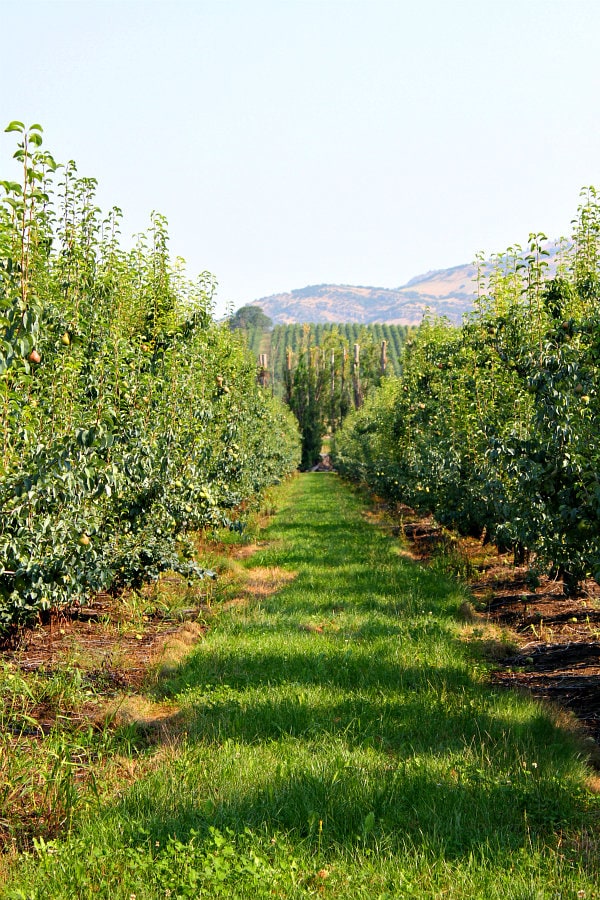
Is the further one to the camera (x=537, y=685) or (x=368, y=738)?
(x=537, y=685)

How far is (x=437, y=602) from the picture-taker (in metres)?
9.50

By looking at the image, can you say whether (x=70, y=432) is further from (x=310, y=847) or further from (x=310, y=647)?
(x=310, y=847)

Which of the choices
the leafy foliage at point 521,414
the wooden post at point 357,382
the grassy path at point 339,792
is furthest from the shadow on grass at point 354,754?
the wooden post at point 357,382

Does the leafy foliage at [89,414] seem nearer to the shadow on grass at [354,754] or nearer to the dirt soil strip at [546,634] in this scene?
the shadow on grass at [354,754]

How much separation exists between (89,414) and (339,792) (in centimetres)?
371

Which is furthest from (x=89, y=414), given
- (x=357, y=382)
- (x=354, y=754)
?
(x=357, y=382)

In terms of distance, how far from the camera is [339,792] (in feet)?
13.7

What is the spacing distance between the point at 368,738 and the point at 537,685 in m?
2.62

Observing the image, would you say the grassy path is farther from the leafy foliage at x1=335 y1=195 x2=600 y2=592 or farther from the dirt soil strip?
the leafy foliage at x1=335 y1=195 x2=600 y2=592

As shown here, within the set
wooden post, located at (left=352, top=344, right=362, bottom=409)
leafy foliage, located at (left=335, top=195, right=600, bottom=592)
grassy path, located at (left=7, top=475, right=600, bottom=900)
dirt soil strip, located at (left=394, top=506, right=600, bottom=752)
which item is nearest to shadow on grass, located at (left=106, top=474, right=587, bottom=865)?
grassy path, located at (left=7, top=475, right=600, bottom=900)

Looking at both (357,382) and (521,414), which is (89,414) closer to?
(521,414)

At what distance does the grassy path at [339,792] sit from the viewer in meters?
3.40

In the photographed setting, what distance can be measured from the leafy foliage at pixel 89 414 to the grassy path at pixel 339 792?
61.3 inches


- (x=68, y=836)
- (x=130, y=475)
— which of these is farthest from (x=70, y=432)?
(x=68, y=836)
